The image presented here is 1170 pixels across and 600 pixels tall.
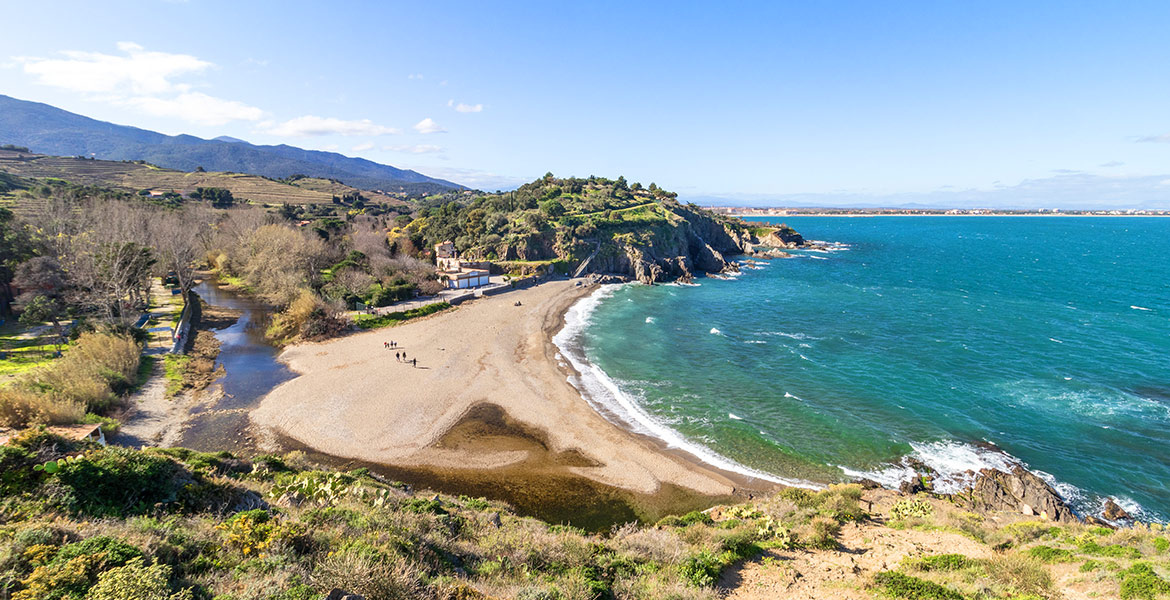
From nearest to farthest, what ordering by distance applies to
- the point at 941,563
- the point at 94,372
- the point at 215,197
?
the point at 941,563, the point at 94,372, the point at 215,197

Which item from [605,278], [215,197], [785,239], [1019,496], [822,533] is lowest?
[1019,496]

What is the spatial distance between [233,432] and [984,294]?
79393 mm

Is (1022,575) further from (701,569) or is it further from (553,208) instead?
(553,208)

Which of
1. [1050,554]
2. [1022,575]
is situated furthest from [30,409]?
[1050,554]

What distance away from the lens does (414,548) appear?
944 cm

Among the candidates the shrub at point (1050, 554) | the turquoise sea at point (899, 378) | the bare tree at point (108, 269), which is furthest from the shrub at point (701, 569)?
the bare tree at point (108, 269)

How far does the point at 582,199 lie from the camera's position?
9594cm

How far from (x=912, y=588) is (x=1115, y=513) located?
1669 cm

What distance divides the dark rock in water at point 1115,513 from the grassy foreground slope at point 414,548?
19.0 feet

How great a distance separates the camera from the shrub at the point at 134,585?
6004 mm

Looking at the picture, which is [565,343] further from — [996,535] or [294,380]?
[996,535]

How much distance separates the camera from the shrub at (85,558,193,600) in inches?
236

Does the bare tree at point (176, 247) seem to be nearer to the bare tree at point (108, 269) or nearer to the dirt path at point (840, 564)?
the bare tree at point (108, 269)

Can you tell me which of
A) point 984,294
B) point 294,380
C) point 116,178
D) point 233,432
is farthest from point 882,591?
point 116,178
